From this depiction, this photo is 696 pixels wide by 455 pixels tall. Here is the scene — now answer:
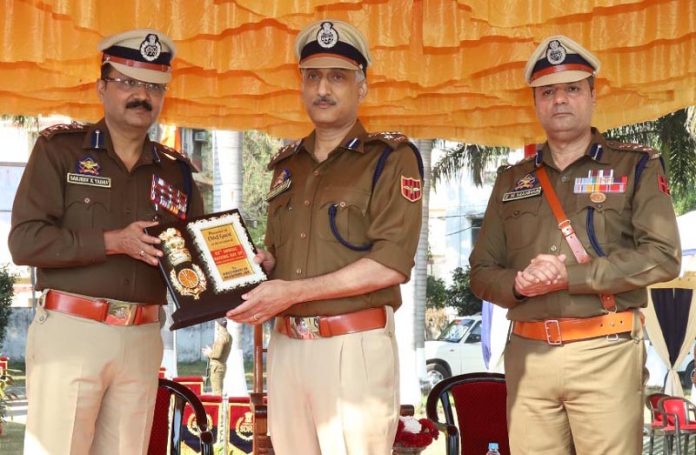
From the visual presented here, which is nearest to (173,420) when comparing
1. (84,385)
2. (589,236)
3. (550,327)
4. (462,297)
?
(84,385)

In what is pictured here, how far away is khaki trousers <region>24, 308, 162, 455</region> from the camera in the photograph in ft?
11.2

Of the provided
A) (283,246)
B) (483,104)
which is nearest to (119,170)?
(283,246)

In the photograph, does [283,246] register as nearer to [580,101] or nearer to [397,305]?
[397,305]

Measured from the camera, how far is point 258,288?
3234 mm

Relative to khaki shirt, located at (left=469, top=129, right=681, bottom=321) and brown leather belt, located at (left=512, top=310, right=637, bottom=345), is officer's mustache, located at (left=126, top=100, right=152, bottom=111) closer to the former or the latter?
khaki shirt, located at (left=469, top=129, right=681, bottom=321)

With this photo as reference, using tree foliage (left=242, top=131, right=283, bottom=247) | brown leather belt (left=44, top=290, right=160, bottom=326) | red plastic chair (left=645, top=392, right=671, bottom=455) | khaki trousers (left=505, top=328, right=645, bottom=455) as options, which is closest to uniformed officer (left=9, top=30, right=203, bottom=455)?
brown leather belt (left=44, top=290, right=160, bottom=326)

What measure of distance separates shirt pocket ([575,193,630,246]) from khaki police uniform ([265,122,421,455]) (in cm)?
73

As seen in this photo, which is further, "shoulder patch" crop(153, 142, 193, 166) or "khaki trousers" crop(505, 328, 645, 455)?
"shoulder patch" crop(153, 142, 193, 166)

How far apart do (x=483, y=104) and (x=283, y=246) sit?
2.86 meters

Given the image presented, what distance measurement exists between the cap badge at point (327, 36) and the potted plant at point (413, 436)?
195cm

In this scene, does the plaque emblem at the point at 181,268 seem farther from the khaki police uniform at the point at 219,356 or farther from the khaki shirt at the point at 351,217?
the khaki police uniform at the point at 219,356

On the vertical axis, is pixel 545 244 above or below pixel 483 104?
below

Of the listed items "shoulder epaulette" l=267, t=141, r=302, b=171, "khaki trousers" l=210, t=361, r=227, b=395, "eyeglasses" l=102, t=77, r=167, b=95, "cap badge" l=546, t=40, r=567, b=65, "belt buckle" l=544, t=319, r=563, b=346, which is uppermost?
"cap badge" l=546, t=40, r=567, b=65

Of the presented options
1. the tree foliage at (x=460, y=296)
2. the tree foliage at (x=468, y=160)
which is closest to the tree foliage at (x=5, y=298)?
the tree foliage at (x=468, y=160)
